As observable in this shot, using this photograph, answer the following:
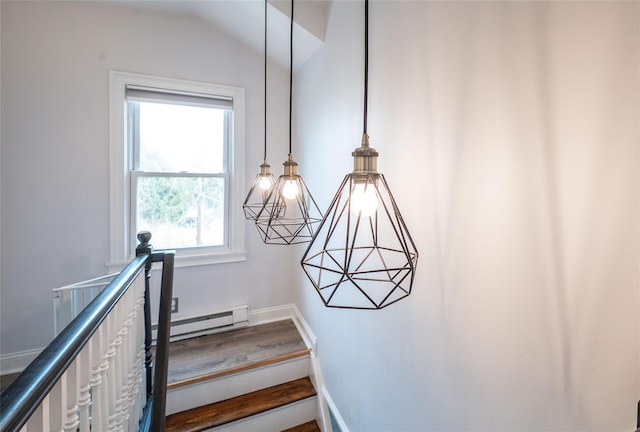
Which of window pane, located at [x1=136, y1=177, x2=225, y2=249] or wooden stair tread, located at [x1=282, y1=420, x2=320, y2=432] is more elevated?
window pane, located at [x1=136, y1=177, x2=225, y2=249]

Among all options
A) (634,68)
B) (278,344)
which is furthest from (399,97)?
(278,344)

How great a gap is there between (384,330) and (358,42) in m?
1.52

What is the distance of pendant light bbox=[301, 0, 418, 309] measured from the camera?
0.55 metres

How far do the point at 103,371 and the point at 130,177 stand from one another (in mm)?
1887

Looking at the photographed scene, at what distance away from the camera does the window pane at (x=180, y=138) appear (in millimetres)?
2402

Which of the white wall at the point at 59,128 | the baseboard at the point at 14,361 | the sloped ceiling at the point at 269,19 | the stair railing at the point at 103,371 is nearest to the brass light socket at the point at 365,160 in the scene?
the stair railing at the point at 103,371

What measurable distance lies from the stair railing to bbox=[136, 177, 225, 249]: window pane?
109 centimetres

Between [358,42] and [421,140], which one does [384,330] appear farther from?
[358,42]

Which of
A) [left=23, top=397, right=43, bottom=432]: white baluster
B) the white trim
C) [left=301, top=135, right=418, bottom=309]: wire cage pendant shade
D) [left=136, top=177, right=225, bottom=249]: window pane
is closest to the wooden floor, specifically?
the white trim

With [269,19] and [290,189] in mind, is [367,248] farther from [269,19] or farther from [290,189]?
[269,19]

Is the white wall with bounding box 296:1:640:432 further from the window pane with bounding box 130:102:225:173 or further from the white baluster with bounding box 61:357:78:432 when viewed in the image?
the window pane with bounding box 130:102:225:173

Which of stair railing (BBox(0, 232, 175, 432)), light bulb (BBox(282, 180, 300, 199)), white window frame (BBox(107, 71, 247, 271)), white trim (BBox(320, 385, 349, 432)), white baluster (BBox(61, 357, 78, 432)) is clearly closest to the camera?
stair railing (BBox(0, 232, 175, 432))

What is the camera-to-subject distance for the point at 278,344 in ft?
8.00

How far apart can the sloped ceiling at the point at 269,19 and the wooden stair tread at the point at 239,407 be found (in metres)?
2.58
